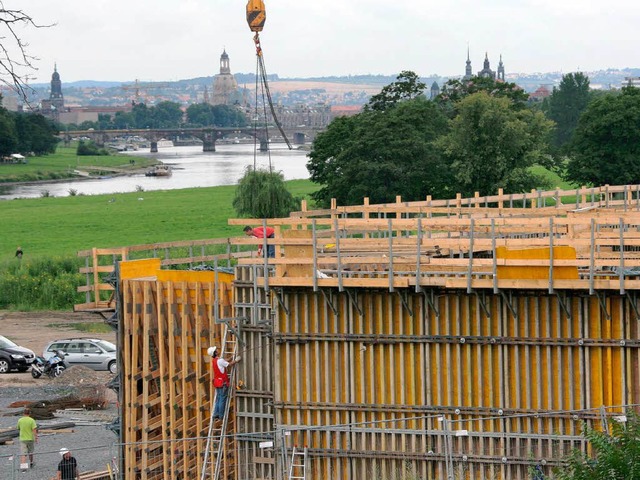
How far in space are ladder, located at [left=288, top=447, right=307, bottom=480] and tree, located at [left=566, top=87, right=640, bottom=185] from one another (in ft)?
210

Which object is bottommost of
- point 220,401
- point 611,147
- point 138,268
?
point 220,401

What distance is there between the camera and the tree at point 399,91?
9488 centimetres

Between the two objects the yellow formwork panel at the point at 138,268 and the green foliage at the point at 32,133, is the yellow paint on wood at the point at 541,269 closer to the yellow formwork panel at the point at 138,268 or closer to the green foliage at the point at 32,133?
the yellow formwork panel at the point at 138,268

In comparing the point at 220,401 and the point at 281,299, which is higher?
the point at 281,299

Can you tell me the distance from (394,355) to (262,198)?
202 ft

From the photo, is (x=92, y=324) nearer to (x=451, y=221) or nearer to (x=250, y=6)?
(x=250, y=6)

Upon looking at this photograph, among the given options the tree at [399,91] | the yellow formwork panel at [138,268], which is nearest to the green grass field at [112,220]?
the tree at [399,91]

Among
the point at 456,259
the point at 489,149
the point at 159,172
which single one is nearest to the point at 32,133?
the point at 159,172

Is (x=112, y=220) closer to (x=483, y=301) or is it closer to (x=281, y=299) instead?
(x=281, y=299)

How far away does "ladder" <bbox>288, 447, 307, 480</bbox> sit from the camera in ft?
74.6

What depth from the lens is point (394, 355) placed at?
2250cm

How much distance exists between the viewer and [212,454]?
78.5 feet

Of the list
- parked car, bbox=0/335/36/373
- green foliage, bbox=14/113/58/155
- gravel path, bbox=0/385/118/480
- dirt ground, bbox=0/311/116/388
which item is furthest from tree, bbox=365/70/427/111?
green foliage, bbox=14/113/58/155

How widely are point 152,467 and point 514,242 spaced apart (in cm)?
789
